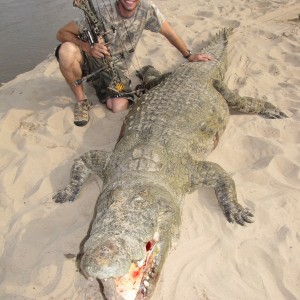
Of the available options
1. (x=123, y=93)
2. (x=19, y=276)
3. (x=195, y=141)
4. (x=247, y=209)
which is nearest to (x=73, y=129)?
(x=123, y=93)

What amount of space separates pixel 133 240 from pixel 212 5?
7.42 metres

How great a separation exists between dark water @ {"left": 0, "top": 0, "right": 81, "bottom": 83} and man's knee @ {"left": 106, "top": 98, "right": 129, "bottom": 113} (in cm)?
269

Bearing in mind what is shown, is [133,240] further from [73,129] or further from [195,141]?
[73,129]

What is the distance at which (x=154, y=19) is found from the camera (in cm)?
462

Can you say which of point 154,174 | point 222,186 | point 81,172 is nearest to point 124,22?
point 81,172

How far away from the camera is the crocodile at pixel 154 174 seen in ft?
6.93

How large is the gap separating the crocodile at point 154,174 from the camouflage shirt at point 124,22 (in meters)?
0.66

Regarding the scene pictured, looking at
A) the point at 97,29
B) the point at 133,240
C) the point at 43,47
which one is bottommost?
the point at 43,47

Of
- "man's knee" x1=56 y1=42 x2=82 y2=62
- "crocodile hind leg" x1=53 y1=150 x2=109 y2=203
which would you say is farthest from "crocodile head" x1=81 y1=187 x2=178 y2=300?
"man's knee" x1=56 y1=42 x2=82 y2=62

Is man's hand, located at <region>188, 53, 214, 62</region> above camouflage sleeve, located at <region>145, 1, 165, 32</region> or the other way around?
the other way around

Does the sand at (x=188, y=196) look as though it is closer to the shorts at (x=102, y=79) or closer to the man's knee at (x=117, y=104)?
the man's knee at (x=117, y=104)

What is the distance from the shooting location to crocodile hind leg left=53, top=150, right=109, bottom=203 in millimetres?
3502

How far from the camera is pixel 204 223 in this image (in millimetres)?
3168

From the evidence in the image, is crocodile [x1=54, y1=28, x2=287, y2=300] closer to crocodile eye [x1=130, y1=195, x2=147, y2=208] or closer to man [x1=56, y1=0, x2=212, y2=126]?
crocodile eye [x1=130, y1=195, x2=147, y2=208]
